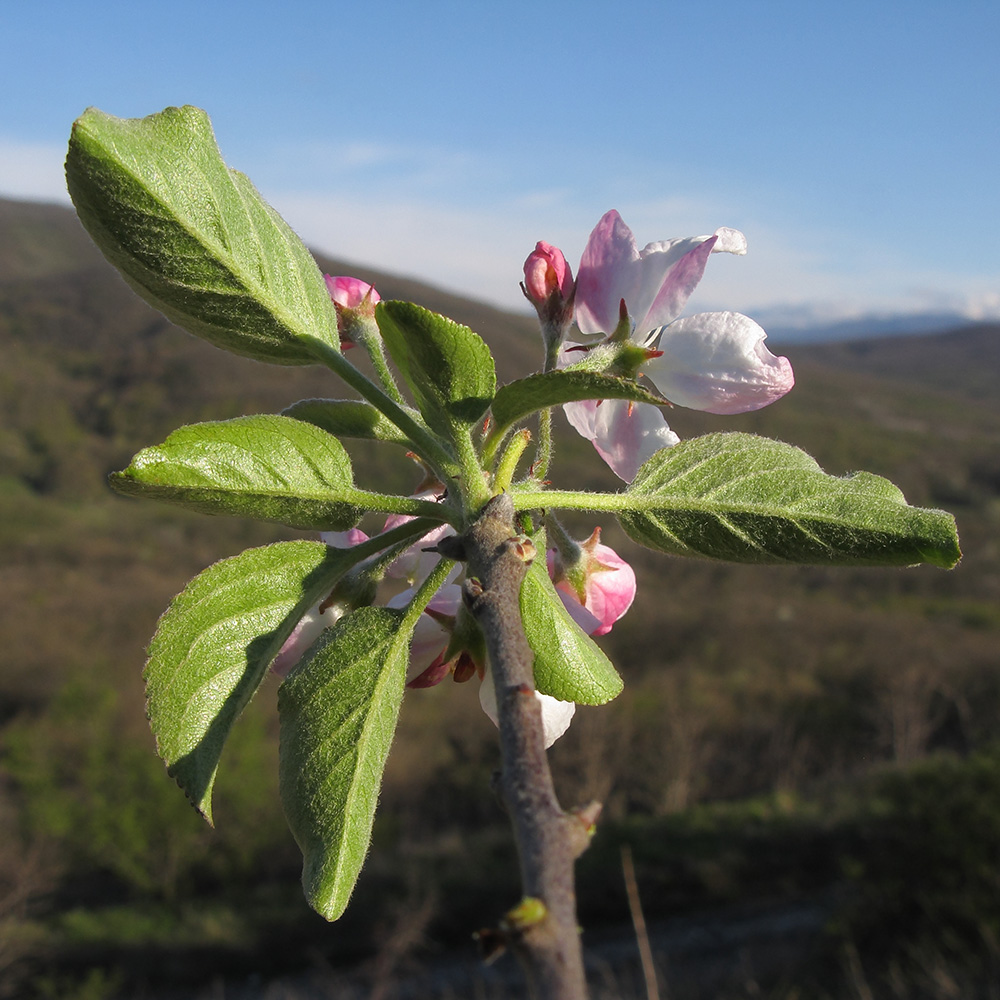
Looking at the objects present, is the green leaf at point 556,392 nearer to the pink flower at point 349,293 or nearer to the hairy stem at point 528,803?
the hairy stem at point 528,803

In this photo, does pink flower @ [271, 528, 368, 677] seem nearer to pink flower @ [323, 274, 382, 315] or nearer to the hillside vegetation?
pink flower @ [323, 274, 382, 315]

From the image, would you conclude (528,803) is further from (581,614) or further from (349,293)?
(349,293)

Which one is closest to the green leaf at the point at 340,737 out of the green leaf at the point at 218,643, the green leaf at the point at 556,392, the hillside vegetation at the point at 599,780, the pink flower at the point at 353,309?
the green leaf at the point at 218,643

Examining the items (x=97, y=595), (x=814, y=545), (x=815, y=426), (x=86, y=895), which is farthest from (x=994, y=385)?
(x=814, y=545)

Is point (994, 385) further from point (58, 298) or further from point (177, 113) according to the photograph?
point (177, 113)

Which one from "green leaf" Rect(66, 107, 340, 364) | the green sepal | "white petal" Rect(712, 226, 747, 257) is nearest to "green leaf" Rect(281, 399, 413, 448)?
"green leaf" Rect(66, 107, 340, 364)

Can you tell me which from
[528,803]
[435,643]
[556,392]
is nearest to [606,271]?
[556,392]
